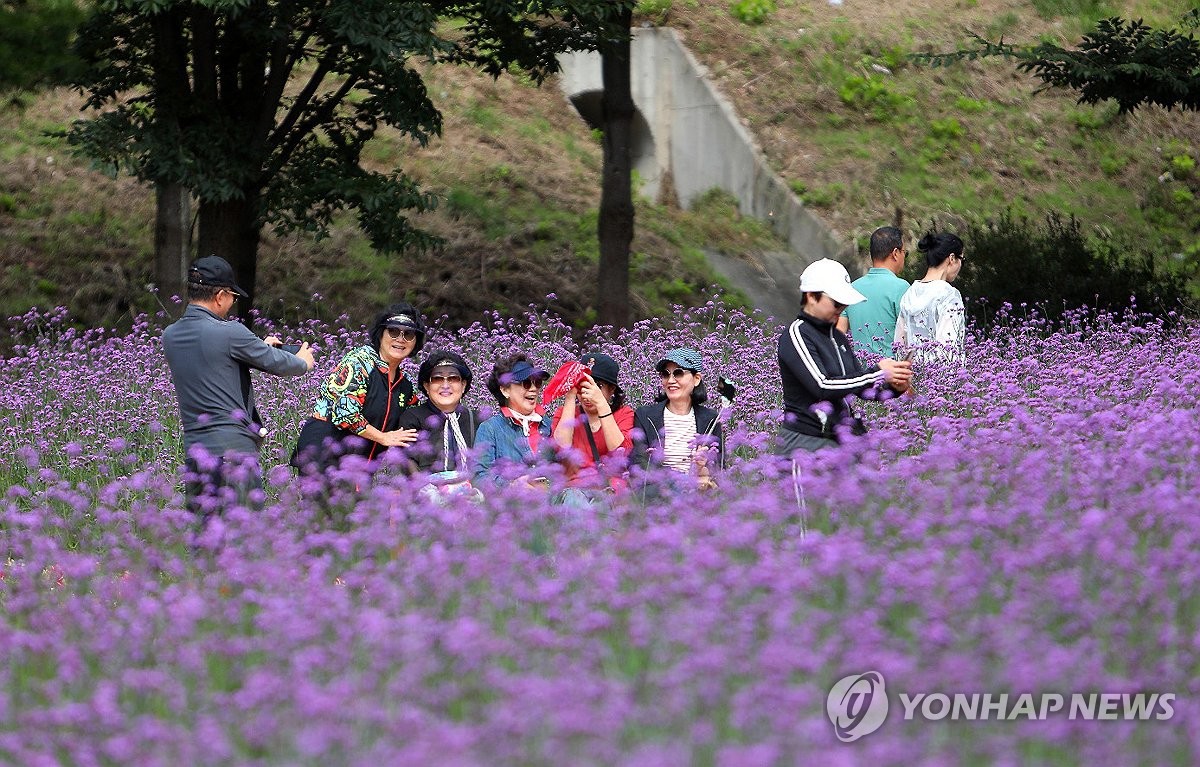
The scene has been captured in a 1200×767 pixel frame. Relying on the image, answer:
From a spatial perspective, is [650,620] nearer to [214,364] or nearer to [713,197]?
[214,364]

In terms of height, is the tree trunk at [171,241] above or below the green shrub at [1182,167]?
below

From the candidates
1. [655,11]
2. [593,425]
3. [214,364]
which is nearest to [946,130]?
[655,11]

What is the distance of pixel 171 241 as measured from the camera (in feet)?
45.5

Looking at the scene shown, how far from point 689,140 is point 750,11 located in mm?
2798

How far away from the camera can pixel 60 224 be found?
16922 mm

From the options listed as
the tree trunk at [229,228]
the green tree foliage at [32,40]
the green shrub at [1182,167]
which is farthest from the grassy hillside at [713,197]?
the green tree foliage at [32,40]

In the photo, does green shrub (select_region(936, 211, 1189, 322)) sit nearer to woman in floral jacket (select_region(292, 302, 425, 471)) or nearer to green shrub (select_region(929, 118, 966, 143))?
green shrub (select_region(929, 118, 966, 143))

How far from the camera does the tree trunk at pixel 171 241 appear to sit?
45.2 ft

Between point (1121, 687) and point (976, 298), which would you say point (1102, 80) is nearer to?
point (976, 298)

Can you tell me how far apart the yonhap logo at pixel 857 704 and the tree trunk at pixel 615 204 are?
36.4ft

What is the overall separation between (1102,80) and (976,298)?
89.6 inches

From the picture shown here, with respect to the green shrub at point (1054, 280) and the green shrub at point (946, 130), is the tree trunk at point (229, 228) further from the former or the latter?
the green shrub at point (946, 130)

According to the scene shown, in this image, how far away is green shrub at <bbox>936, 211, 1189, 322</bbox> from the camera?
13.6 metres

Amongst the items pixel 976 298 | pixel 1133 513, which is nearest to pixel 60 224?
pixel 976 298
